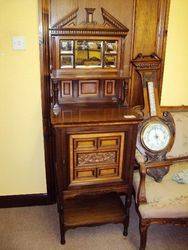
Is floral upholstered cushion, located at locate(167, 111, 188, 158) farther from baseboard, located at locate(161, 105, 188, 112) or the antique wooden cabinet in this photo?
the antique wooden cabinet

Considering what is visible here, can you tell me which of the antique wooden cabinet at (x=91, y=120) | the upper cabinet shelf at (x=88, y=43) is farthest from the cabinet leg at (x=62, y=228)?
the upper cabinet shelf at (x=88, y=43)

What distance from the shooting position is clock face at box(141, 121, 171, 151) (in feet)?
7.13

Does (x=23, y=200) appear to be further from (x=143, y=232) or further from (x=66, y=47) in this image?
(x=66, y=47)

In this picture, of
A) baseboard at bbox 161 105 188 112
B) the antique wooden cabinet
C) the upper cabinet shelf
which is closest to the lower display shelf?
the antique wooden cabinet

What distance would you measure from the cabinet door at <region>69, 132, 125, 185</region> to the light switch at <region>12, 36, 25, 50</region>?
2.70 feet

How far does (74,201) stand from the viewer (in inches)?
93.7

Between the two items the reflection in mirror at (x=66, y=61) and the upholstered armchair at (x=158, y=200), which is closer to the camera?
the upholstered armchair at (x=158, y=200)

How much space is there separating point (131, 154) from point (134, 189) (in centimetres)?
33

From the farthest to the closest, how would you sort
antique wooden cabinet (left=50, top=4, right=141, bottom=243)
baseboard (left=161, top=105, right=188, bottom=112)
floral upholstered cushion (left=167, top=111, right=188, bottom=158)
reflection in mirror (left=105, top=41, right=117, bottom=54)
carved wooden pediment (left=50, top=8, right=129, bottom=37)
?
baseboard (left=161, top=105, right=188, bottom=112)
floral upholstered cushion (left=167, top=111, right=188, bottom=158)
reflection in mirror (left=105, top=41, right=117, bottom=54)
carved wooden pediment (left=50, top=8, right=129, bottom=37)
antique wooden cabinet (left=50, top=4, right=141, bottom=243)

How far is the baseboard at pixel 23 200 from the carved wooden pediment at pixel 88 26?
1.47 meters

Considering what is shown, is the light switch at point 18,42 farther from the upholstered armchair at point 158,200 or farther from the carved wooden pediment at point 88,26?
the upholstered armchair at point 158,200

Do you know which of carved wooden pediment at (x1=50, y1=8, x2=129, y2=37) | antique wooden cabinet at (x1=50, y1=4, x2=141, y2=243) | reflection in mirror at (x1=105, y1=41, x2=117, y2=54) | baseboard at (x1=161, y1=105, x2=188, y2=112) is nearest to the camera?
antique wooden cabinet at (x1=50, y1=4, x2=141, y2=243)

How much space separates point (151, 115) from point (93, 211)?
0.92 meters

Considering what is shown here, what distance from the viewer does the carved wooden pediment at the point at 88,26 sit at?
2.08 metres
